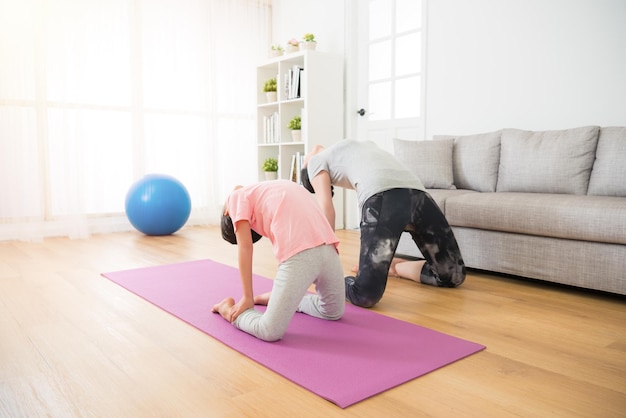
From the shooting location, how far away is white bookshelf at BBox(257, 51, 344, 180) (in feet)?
15.1

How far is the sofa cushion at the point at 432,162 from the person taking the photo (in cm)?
340

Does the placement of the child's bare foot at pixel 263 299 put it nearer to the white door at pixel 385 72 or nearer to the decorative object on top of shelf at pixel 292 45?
the white door at pixel 385 72

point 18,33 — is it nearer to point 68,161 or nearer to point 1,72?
point 1,72

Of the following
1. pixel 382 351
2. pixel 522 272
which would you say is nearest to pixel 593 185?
pixel 522 272

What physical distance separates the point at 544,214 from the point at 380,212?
2.94 ft

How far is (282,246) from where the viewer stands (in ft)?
5.75

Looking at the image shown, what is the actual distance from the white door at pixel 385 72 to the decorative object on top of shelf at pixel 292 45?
511mm

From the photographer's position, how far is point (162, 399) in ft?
4.54

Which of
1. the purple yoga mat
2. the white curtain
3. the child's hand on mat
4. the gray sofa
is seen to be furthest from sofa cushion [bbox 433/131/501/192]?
the white curtain

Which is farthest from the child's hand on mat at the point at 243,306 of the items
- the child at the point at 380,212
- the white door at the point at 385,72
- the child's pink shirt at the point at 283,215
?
the white door at the point at 385,72

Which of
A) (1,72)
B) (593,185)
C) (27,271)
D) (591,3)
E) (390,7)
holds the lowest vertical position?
(27,271)

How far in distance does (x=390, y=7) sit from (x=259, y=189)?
128 inches

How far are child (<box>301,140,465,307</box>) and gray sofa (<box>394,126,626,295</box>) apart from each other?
1.34ft

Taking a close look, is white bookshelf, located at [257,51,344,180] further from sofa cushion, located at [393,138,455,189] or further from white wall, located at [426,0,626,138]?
sofa cushion, located at [393,138,455,189]
